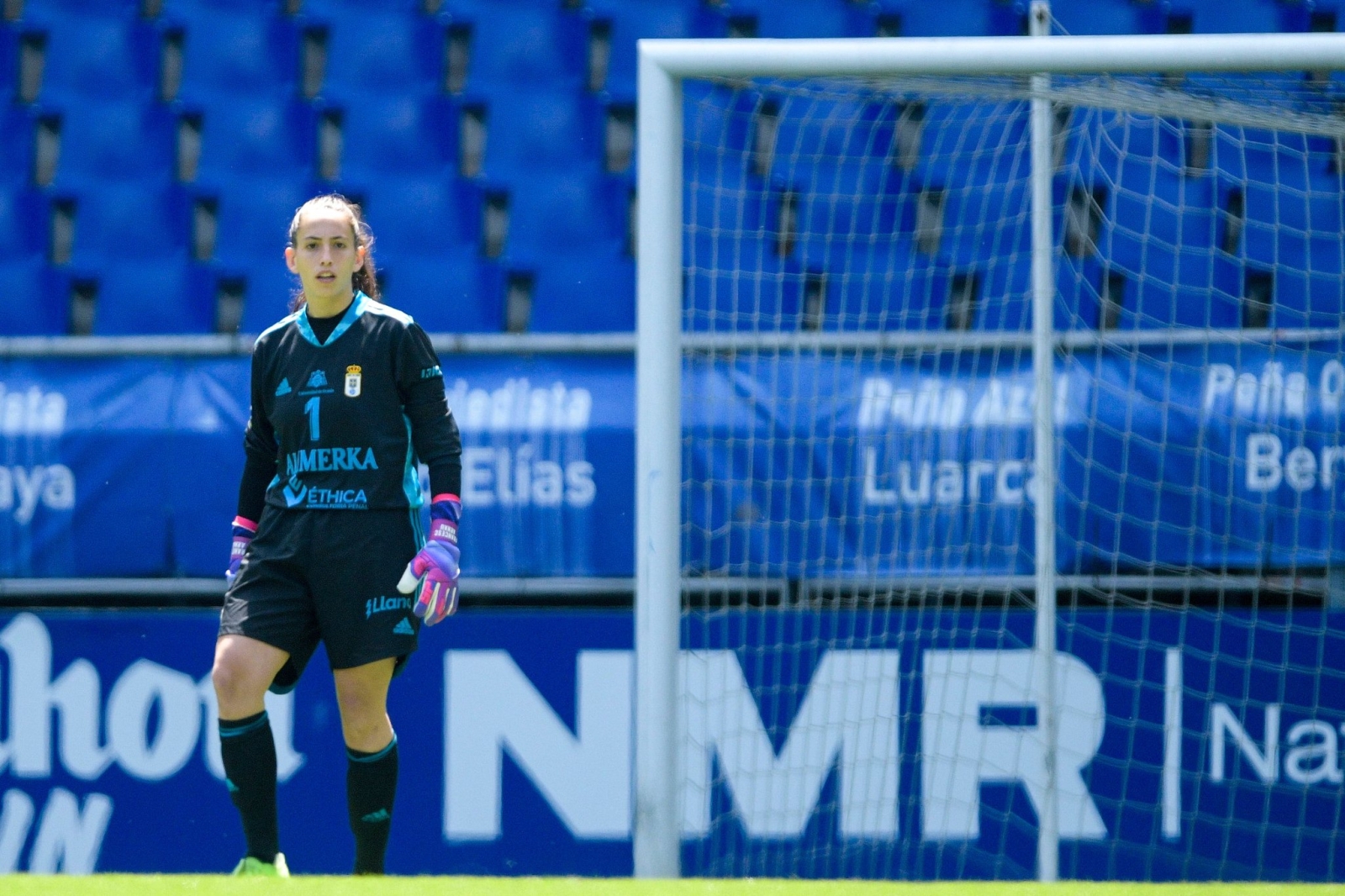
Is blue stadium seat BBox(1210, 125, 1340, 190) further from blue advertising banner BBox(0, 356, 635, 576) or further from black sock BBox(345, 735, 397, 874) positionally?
black sock BBox(345, 735, 397, 874)

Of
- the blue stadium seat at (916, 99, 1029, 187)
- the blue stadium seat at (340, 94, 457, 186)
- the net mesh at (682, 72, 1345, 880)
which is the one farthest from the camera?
the blue stadium seat at (340, 94, 457, 186)

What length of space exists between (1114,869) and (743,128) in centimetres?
245

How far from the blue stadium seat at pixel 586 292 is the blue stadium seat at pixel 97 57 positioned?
1.50 metres

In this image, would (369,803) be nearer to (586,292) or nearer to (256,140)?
(586,292)

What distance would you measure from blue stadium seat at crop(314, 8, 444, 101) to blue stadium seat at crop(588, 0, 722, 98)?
55cm

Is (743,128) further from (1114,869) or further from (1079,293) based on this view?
(1114,869)

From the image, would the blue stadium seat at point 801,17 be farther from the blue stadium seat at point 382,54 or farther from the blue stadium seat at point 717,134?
the blue stadium seat at point 382,54

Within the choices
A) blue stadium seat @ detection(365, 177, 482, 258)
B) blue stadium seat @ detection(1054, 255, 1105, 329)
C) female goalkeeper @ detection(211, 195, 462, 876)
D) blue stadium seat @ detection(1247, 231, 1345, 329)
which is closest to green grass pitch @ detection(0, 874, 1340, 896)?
female goalkeeper @ detection(211, 195, 462, 876)

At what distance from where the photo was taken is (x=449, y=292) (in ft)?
14.7

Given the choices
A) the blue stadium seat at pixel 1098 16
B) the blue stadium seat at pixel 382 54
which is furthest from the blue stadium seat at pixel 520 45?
the blue stadium seat at pixel 1098 16

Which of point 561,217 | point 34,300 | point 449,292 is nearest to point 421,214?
point 449,292

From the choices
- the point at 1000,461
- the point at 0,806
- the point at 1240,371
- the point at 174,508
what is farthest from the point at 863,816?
the point at 0,806

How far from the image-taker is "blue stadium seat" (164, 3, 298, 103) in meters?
4.77

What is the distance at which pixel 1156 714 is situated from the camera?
3613 mm
